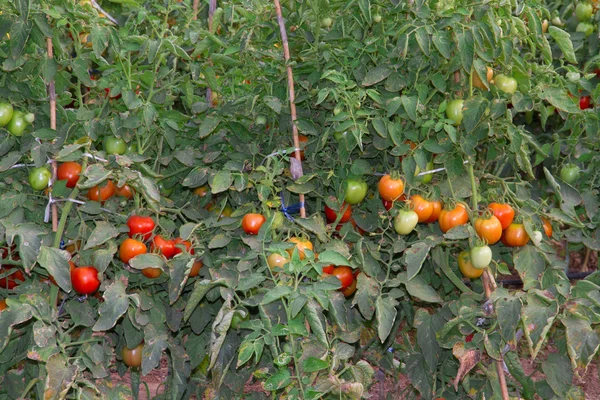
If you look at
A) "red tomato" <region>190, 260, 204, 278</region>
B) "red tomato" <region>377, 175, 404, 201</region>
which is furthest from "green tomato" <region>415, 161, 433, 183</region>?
"red tomato" <region>190, 260, 204, 278</region>

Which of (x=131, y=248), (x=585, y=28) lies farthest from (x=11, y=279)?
(x=585, y=28)

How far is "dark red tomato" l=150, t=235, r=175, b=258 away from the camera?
209 centimetres

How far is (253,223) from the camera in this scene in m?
2.04

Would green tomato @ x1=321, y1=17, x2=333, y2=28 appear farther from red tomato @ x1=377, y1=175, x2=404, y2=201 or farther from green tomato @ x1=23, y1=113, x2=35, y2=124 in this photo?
green tomato @ x1=23, y1=113, x2=35, y2=124

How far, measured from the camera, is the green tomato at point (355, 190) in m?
2.13

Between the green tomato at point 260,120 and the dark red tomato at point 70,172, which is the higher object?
the green tomato at point 260,120

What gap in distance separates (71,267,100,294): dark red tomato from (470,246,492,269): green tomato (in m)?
1.04

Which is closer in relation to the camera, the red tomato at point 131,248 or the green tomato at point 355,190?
the red tomato at point 131,248

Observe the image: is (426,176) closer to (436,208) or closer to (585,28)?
(436,208)

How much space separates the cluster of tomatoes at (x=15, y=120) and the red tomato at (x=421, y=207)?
3.75ft

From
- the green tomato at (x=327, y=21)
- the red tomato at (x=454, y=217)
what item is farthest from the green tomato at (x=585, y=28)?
the red tomato at (x=454, y=217)

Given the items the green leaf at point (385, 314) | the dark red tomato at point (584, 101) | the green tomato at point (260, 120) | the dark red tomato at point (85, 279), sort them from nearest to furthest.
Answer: the green leaf at point (385, 314) < the dark red tomato at point (85, 279) < the green tomato at point (260, 120) < the dark red tomato at point (584, 101)

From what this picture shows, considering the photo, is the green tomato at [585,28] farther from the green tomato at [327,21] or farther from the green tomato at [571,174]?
the green tomato at [327,21]

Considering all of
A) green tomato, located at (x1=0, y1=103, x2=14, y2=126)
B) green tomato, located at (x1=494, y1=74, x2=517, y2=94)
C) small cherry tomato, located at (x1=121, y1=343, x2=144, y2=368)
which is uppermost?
green tomato, located at (x1=494, y1=74, x2=517, y2=94)
